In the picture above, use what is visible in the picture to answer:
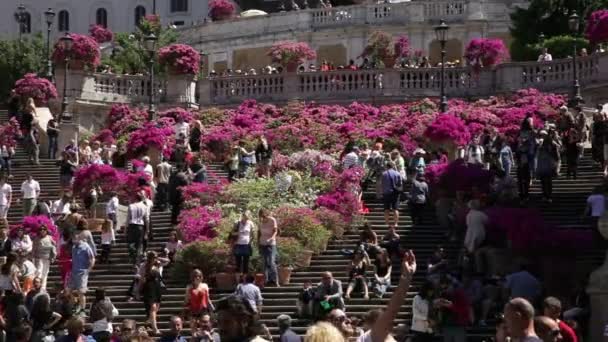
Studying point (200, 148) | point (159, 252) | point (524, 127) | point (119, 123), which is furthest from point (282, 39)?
point (159, 252)

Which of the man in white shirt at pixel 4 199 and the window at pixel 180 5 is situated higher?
the window at pixel 180 5

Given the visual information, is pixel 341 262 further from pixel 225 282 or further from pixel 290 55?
pixel 290 55

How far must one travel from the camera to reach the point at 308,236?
34125 mm

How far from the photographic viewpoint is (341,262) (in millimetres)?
33344

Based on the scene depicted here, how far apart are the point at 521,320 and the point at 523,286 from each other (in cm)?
1299

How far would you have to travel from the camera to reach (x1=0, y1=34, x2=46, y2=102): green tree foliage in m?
73.8

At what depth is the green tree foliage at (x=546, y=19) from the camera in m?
61.6

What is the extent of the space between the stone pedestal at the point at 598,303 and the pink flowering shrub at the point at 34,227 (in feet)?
39.5

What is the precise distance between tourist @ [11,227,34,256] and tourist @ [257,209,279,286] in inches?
172

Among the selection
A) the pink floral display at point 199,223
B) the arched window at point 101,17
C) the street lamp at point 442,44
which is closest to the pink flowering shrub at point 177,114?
the street lamp at point 442,44

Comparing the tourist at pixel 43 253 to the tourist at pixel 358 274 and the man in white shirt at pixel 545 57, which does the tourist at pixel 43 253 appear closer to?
the tourist at pixel 358 274

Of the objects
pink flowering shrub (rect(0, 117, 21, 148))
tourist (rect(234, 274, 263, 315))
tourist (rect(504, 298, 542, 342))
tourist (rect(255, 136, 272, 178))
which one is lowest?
tourist (rect(234, 274, 263, 315))

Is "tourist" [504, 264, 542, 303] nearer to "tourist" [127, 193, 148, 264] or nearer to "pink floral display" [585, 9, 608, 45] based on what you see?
"tourist" [127, 193, 148, 264]

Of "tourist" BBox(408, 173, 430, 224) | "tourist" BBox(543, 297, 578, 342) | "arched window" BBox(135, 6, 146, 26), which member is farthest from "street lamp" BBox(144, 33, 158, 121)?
"arched window" BBox(135, 6, 146, 26)
